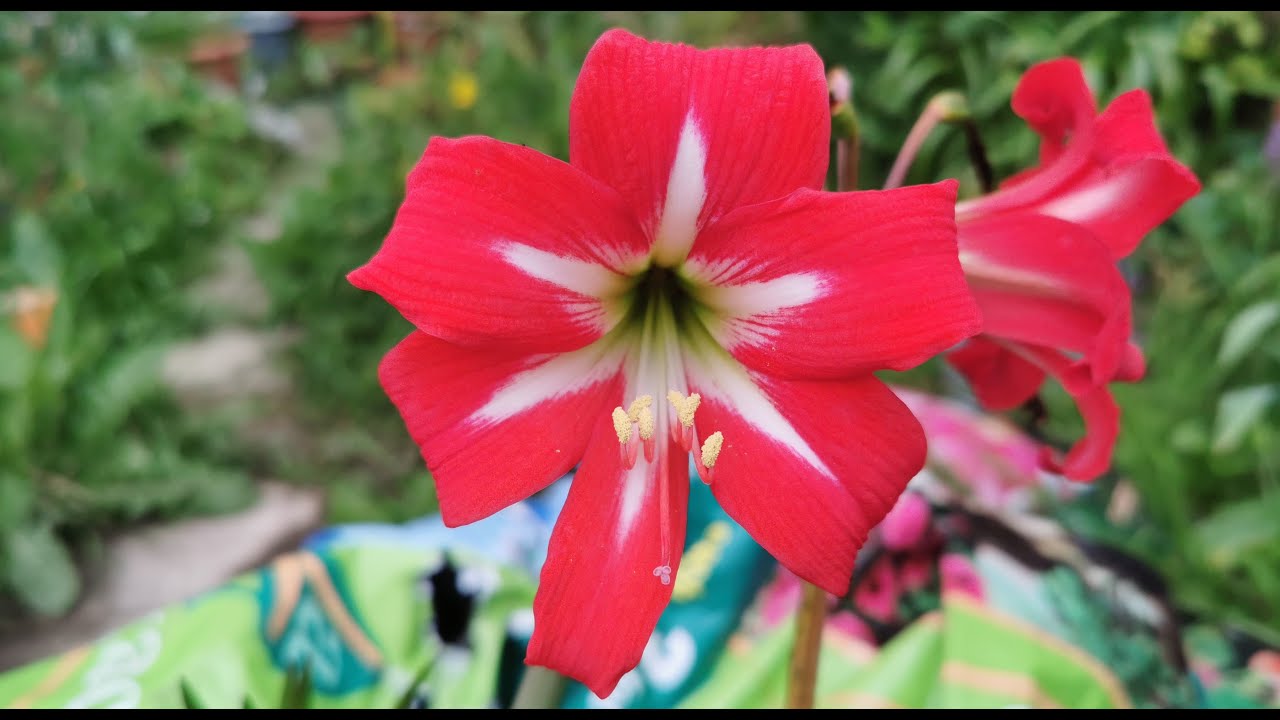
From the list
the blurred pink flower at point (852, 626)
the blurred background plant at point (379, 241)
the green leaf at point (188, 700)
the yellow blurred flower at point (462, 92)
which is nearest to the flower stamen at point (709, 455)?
the green leaf at point (188, 700)

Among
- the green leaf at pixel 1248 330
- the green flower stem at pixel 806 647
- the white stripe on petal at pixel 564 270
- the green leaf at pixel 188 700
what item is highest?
the white stripe on petal at pixel 564 270

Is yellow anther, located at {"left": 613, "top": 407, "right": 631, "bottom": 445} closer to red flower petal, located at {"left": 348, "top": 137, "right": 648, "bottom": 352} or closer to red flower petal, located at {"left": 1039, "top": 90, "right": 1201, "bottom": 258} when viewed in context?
red flower petal, located at {"left": 348, "top": 137, "right": 648, "bottom": 352}

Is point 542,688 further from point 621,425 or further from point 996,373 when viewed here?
point 996,373

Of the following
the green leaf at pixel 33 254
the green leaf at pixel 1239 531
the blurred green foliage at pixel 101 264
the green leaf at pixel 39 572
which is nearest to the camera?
the green leaf at pixel 1239 531

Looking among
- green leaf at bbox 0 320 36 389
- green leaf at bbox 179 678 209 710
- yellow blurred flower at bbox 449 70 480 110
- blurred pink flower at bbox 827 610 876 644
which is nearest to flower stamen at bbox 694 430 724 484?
green leaf at bbox 179 678 209 710

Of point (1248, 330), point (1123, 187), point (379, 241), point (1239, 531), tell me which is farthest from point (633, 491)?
point (379, 241)

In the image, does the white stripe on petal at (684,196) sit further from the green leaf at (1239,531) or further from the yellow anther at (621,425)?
the green leaf at (1239,531)

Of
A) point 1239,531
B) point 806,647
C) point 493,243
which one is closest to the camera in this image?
point 493,243
